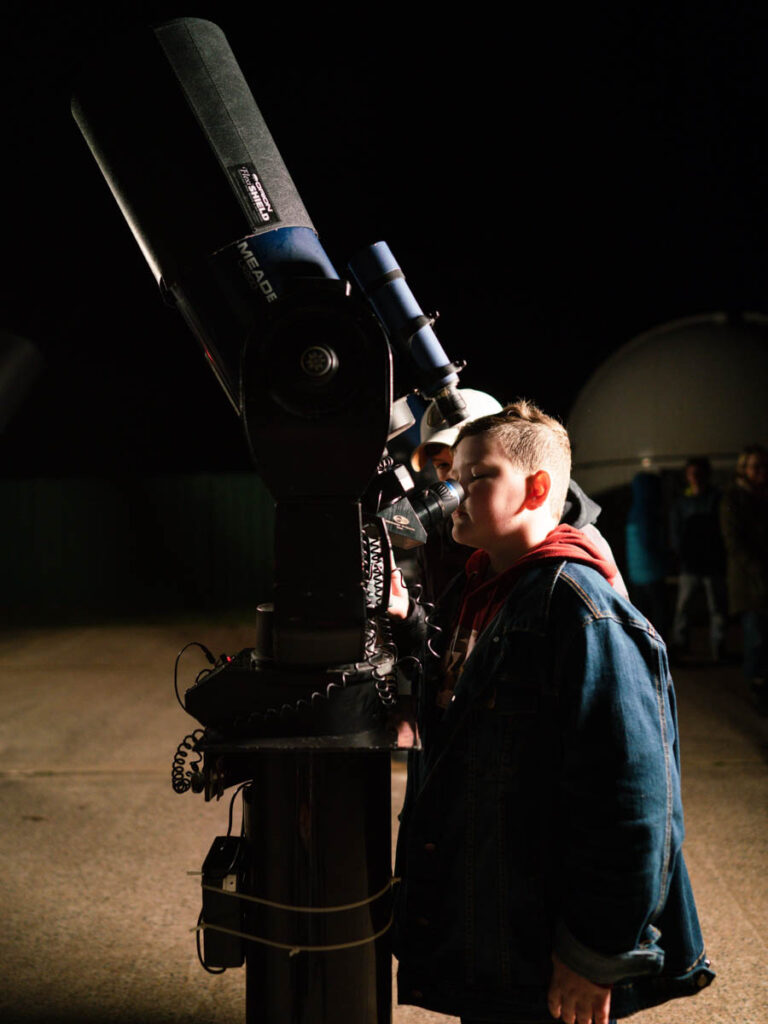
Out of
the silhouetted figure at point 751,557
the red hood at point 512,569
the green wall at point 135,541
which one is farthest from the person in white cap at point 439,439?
the green wall at point 135,541

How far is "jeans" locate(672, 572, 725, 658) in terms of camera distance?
7465 millimetres

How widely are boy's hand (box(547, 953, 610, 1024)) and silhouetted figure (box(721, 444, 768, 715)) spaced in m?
5.12

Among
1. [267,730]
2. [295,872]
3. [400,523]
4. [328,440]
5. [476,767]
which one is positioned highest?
[328,440]

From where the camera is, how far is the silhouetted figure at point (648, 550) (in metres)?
7.66

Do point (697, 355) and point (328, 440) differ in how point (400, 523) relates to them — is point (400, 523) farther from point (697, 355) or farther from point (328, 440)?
Result: point (697, 355)

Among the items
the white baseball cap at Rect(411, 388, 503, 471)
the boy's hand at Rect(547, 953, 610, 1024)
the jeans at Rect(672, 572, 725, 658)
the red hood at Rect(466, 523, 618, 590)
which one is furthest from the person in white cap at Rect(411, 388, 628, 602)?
the jeans at Rect(672, 572, 725, 658)

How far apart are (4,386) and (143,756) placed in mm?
6841

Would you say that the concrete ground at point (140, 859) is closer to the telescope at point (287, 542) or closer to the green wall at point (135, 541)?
the telescope at point (287, 542)

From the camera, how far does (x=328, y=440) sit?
149cm

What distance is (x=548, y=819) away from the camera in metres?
1.54

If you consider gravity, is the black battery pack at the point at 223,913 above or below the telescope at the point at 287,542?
below

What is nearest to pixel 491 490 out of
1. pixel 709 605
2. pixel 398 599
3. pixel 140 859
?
pixel 398 599

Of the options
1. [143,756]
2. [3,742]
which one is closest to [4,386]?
[3,742]

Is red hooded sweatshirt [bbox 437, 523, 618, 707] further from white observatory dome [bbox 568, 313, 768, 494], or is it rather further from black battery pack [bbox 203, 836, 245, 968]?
white observatory dome [bbox 568, 313, 768, 494]
